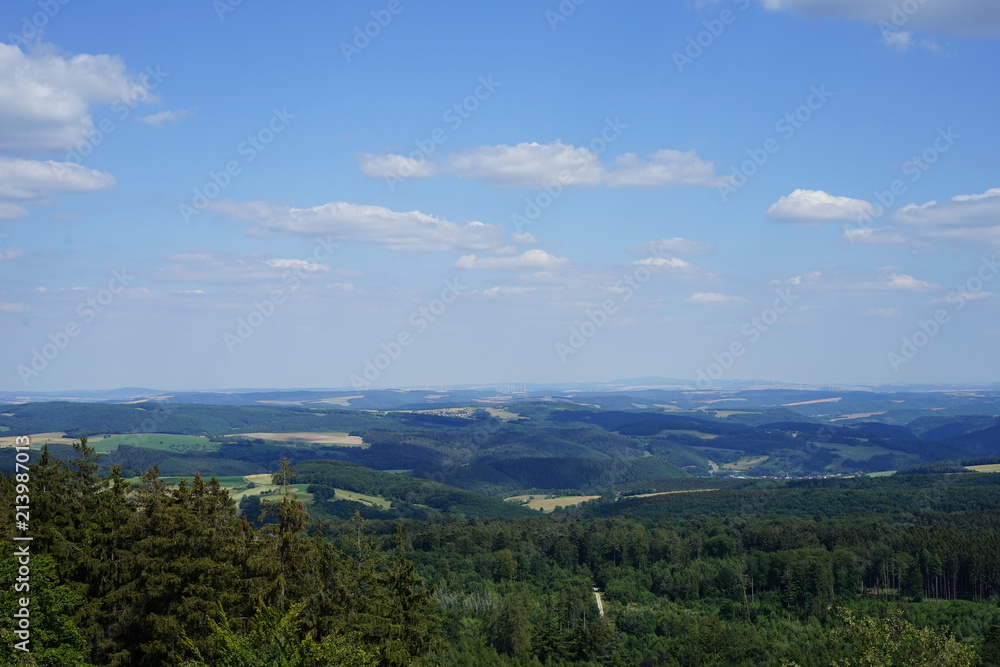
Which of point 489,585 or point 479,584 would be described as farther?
point 489,585

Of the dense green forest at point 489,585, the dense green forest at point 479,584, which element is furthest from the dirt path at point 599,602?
the dense green forest at point 489,585

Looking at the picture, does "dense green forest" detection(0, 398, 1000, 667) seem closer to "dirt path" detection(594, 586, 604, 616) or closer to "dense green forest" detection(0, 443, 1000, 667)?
"dense green forest" detection(0, 443, 1000, 667)

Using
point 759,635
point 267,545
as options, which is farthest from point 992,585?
point 267,545

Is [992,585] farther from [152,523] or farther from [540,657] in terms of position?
[152,523]

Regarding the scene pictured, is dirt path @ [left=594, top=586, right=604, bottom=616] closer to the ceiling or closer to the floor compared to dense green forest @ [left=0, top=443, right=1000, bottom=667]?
closer to the floor

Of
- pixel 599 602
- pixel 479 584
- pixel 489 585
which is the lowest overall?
pixel 599 602

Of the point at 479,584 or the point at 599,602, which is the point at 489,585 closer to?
the point at 479,584

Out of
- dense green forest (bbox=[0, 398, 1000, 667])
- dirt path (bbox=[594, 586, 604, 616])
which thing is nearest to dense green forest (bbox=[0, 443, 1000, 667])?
dense green forest (bbox=[0, 398, 1000, 667])

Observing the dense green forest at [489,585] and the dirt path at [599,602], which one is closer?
the dense green forest at [489,585]

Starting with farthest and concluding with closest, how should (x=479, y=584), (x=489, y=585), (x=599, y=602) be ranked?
1. (x=489, y=585)
2. (x=479, y=584)
3. (x=599, y=602)

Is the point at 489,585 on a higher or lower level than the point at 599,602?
higher

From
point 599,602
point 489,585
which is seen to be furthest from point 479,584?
point 599,602

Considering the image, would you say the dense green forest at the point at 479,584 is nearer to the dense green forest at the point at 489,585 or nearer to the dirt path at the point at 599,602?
the dense green forest at the point at 489,585

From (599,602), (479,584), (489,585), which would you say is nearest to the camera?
(599,602)
